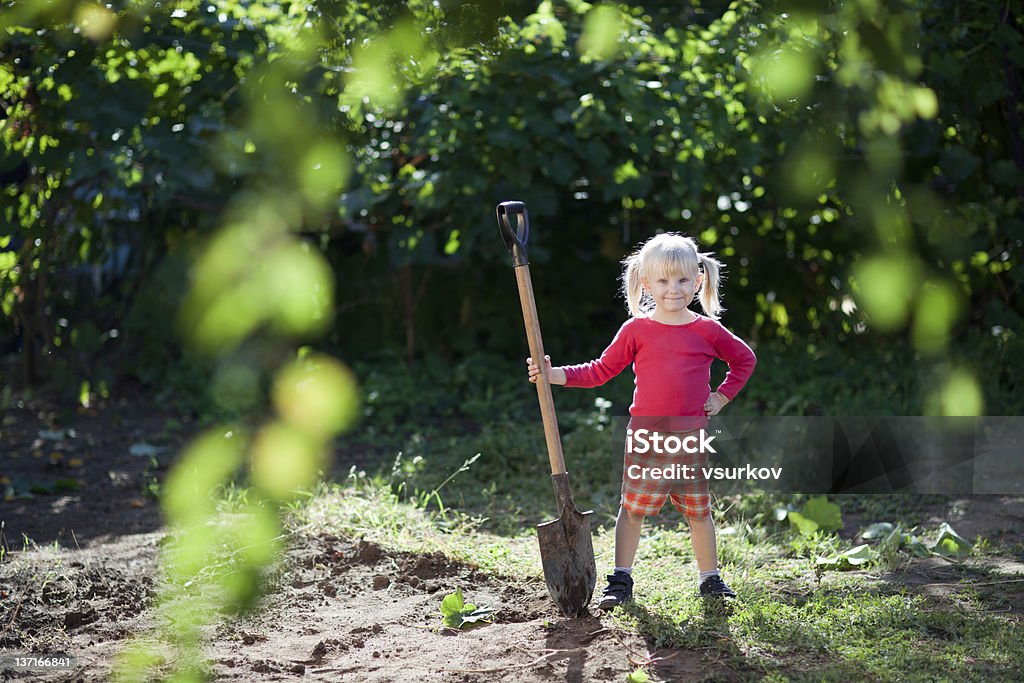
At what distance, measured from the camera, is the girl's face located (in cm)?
313

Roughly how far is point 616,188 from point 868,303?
166 cm

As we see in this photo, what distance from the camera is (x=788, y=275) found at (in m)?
6.59

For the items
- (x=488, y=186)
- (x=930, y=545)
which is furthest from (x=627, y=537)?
(x=488, y=186)

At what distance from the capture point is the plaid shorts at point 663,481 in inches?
125

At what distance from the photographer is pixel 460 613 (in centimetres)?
321

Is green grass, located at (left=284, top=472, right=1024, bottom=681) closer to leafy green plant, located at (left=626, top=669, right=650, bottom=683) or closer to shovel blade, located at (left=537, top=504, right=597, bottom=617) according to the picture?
shovel blade, located at (left=537, top=504, right=597, bottom=617)

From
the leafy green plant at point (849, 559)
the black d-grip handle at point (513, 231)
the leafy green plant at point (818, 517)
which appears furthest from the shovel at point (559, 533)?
the leafy green plant at point (818, 517)

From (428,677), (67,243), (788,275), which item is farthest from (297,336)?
(428,677)

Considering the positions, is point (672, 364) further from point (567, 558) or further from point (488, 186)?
point (488, 186)

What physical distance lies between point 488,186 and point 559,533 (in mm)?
3088

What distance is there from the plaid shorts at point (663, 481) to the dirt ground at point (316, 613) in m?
0.38

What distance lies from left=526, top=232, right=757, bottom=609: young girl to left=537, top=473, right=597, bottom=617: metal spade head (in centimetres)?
10

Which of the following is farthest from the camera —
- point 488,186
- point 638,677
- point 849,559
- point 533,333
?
point 488,186

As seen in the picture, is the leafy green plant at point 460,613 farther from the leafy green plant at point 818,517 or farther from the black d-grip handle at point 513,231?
the leafy green plant at point 818,517
